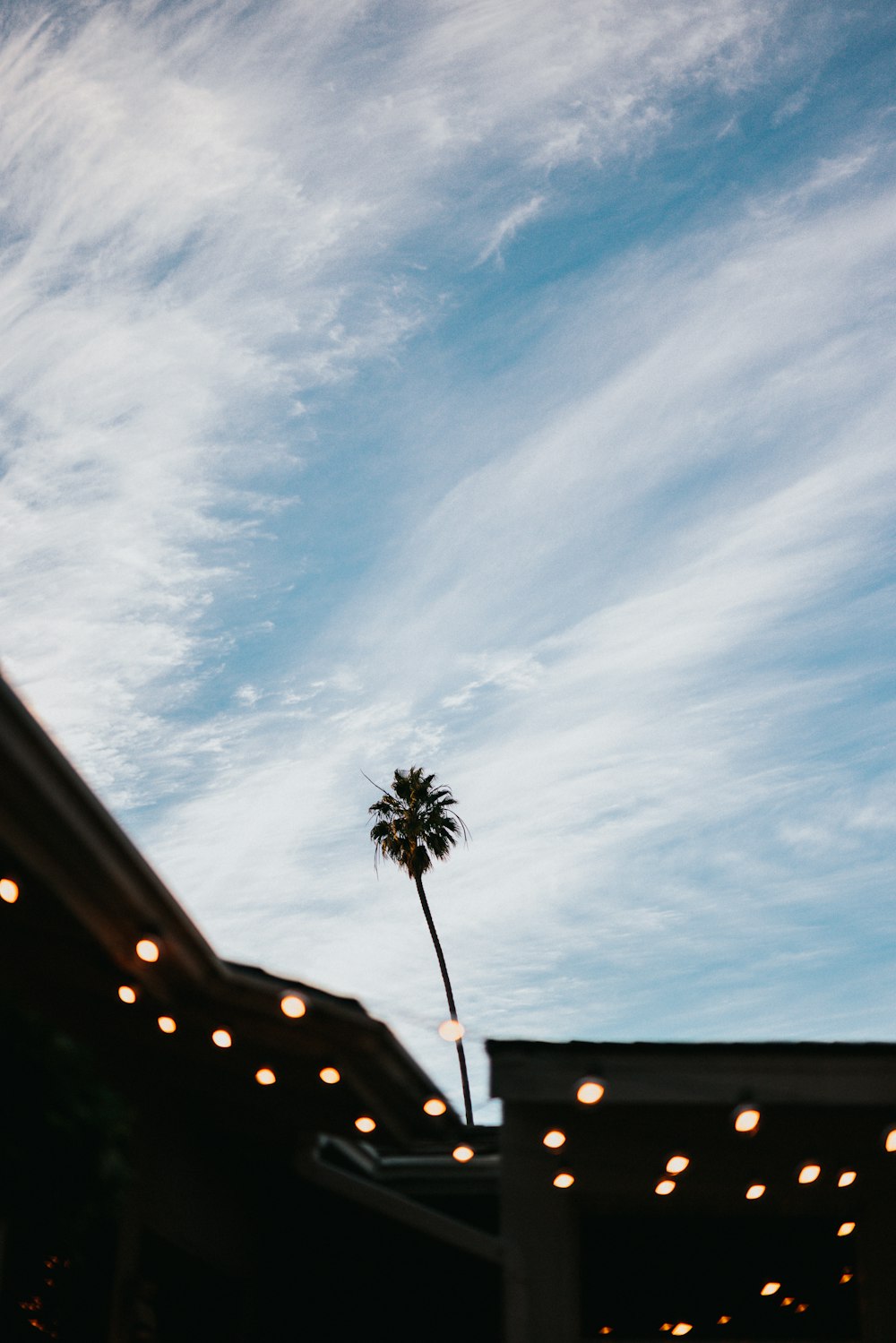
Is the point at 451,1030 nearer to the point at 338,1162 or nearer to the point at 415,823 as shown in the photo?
the point at 338,1162

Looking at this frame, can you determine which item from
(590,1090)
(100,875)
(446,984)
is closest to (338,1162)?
(590,1090)

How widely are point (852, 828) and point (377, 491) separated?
34.3 meters

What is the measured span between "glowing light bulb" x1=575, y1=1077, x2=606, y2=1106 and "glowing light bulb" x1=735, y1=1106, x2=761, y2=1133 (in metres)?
0.72

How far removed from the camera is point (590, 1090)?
6.27 m

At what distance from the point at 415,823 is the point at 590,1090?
30.0 metres

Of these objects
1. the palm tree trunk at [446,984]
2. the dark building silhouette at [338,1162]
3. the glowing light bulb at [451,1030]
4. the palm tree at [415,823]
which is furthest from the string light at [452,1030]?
the palm tree at [415,823]

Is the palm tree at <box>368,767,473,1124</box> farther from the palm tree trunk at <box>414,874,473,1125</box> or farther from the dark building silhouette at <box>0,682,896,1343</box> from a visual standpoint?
the dark building silhouette at <box>0,682,896,1343</box>

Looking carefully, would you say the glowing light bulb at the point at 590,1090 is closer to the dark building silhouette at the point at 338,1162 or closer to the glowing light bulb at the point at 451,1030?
the dark building silhouette at the point at 338,1162

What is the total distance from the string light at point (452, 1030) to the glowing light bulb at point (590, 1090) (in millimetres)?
655

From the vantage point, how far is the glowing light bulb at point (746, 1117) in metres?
6.38

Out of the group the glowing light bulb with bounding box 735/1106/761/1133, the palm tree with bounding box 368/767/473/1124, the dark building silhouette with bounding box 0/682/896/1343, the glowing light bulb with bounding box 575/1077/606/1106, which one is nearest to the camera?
the dark building silhouette with bounding box 0/682/896/1343

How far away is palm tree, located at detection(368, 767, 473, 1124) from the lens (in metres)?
36.0

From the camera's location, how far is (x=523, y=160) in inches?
1432

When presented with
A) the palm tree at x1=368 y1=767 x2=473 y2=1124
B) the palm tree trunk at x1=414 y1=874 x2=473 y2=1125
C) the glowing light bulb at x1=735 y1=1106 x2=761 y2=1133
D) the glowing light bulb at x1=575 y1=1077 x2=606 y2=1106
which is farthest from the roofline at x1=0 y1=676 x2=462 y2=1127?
the palm tree at x1=368 y1=767 x2=473 y2=1124
